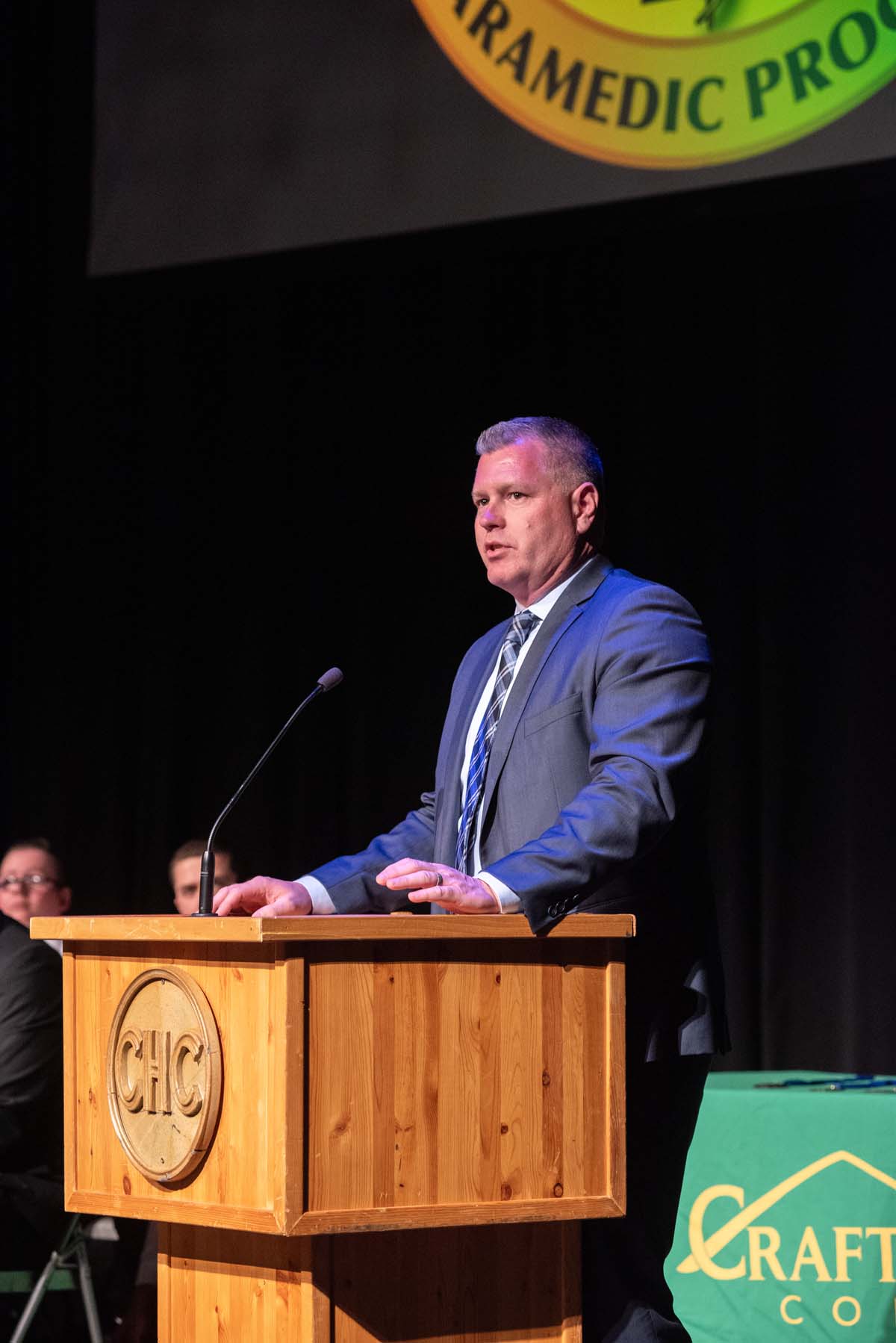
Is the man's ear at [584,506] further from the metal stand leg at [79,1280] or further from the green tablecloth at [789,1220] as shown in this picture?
the metal stand leg at [79,1280]

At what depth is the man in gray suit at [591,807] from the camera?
7.27 feet

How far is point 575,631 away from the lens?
8.26 ft

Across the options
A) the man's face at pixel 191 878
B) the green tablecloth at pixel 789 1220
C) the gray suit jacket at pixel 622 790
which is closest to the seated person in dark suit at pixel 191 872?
the man's face at pixel 191 878

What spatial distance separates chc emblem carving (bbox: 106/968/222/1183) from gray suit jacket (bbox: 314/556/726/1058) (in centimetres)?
42

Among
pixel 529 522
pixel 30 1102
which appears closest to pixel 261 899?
pixel 529 522

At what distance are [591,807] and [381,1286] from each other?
2.11 feet

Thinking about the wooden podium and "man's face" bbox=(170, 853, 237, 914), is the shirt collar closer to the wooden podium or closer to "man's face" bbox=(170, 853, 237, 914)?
the wooden podium

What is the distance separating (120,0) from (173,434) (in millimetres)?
1424

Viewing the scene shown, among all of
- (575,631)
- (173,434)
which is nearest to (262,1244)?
(575,631)

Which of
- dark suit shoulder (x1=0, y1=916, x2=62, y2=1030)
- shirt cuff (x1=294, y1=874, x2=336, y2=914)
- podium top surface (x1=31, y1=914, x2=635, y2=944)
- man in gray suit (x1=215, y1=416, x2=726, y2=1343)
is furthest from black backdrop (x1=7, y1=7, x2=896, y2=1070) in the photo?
podium top surface (x1=31, y1=914, x2=635, y2=944)

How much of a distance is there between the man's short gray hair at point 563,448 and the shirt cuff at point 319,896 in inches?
27.3

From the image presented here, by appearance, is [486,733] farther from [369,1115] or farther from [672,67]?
[672,67]

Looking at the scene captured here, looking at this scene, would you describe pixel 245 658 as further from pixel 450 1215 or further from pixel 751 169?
pixel 450 1215

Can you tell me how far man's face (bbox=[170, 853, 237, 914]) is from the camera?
15.9ft
